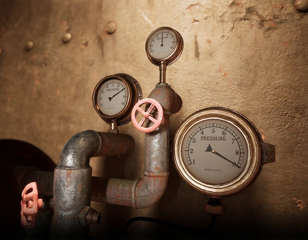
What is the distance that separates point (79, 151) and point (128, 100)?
35 centimetres

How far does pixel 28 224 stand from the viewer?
0.71 m

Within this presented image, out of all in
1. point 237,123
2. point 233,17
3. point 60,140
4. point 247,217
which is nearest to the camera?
point 237,123

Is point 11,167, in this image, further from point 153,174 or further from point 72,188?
point 153,174

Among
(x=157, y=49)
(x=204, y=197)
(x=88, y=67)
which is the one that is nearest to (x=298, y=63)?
(x=157, y=49)

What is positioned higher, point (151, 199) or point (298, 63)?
point (298, 63)

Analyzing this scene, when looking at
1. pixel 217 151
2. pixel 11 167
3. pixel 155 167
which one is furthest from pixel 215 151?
pixel 11 167

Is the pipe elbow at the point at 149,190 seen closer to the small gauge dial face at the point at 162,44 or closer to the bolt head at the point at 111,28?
the small gauge dial face at the point at 162,44

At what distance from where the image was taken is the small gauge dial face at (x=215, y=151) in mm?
693

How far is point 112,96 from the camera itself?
3.34 ft

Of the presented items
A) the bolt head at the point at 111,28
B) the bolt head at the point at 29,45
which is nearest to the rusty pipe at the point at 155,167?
the bolt head at the point at 111,28

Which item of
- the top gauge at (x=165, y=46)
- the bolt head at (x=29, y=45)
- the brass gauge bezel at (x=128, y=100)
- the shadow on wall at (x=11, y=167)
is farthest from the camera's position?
the bolt head at (x=29, y=45)

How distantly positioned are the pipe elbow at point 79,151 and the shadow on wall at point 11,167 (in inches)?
23.2

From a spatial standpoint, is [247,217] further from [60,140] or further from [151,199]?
[60,140]

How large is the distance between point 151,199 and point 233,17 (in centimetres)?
93
